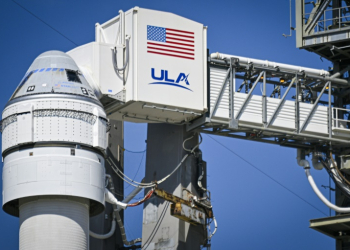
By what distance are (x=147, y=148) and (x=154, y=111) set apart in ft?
17.9

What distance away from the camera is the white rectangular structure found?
230 feet

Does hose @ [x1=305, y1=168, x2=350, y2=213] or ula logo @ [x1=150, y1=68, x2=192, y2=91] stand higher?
ula logo @ [x1=150, y1=68, x2=192, y2=91]

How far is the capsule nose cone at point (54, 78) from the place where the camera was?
65.3 meters

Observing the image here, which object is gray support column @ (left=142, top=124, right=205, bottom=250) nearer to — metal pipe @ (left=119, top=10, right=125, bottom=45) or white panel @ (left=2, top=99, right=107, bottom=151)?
metal pipe @ (left=119, top=10, right=125, bottom=45)

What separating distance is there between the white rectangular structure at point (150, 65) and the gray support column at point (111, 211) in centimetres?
1303

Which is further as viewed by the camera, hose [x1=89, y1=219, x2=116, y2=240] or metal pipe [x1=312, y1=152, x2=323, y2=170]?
hose [x1=89, y1=219, x2=116, y2=240]

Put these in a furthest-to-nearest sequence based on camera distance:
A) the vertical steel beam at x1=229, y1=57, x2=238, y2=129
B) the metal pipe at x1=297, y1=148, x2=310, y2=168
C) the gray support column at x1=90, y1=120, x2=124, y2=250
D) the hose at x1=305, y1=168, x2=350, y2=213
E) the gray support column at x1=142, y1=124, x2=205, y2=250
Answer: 1. the gray support column at x1=90, y1=120, x2=124, y2=250
2. the metal pipe at x1=297, y1=148, x2=310, y2=168
3. the hose at x1=305, y1=168, x2=350, y2=213
4. the gray support column at x1=142, y1=124, x2=205, y2=250
5. the vertical steel beam at x1=229, y1=57, x2=238, y2=129

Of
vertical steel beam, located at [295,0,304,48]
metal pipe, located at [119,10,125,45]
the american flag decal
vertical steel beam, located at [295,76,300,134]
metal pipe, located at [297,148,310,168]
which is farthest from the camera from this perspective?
vertical steel beam, located at [295,0,304,48]

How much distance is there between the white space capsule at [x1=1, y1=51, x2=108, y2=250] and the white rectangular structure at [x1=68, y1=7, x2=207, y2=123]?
4266 mm

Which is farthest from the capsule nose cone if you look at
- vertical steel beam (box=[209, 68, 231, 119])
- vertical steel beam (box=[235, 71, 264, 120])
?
vertical steel beam (box=[235, 71, 264, 120])

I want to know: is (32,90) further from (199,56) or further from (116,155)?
(116,155)

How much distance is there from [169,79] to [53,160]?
1053cm

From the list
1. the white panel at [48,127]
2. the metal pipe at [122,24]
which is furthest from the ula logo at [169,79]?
the white panel at [48,127]

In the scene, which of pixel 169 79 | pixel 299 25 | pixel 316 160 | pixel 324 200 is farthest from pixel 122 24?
pixel 324 200
